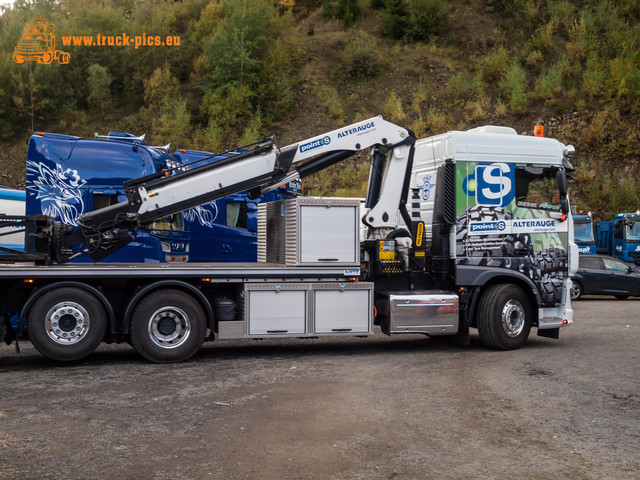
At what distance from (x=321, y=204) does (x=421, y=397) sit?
3.72 meters

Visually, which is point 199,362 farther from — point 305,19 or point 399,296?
point 305,19

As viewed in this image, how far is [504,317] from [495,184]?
2202mm

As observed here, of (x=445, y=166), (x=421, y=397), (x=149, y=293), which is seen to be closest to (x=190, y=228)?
(x=149, y=293)

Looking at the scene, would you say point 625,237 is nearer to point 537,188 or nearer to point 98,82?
point 537,188

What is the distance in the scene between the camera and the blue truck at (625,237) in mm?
27766

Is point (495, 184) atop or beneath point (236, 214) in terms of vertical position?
atop

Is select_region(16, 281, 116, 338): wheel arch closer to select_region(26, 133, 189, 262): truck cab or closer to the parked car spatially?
select_region(26, 133, 189, 262): truck cab

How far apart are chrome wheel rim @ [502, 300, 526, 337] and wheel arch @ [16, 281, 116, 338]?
244 inches

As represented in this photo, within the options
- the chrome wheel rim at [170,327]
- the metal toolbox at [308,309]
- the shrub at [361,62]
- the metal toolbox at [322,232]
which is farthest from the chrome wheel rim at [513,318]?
the shrub at [361,62]

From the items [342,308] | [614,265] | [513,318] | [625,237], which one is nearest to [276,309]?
[342,308]

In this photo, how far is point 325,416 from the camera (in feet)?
22.6

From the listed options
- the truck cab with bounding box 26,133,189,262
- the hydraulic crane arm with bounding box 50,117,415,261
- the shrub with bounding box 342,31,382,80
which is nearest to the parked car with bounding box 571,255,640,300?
the hydraulic crane arm with bounding box 50,117,415,261

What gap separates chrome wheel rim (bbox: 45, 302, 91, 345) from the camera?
922 centimetres

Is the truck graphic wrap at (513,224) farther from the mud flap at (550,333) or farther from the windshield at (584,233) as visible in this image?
the windshield at (584,233)
